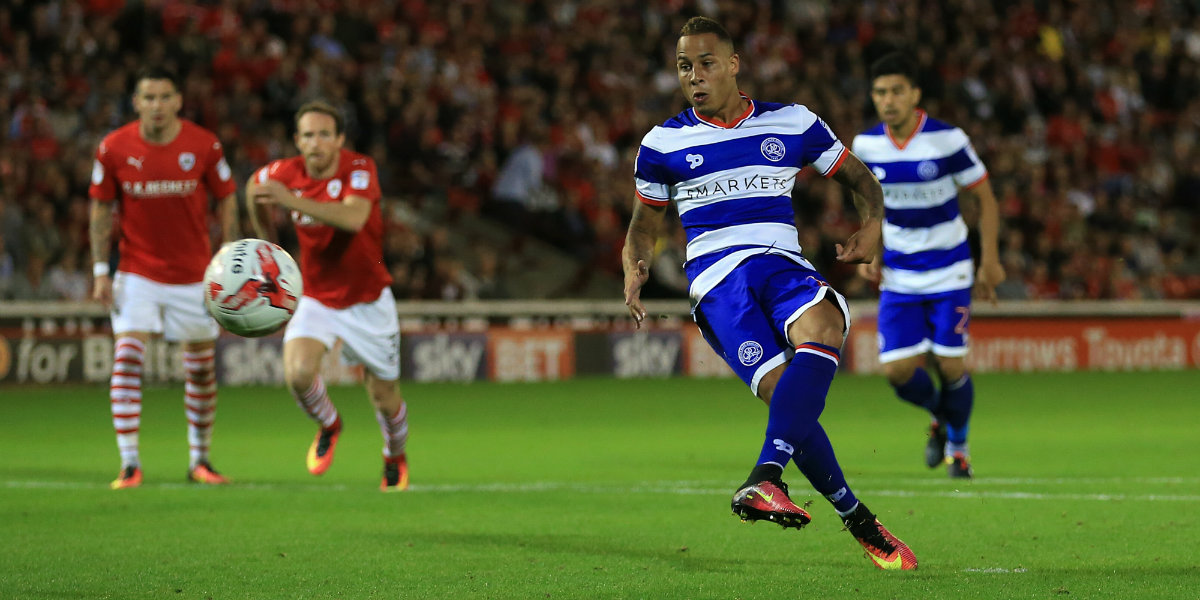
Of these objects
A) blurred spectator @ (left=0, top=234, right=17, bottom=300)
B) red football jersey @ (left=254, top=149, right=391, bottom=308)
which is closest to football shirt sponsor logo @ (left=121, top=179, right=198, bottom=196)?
red football jersey @ (left=254, top=149, right=391, bottom=308)

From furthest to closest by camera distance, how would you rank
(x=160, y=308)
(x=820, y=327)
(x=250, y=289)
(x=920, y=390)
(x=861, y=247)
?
(x=920, y=390) → (x=160, y=308) → (x=250, y=289) → (x=861, y=247) → (x=820, y=327)

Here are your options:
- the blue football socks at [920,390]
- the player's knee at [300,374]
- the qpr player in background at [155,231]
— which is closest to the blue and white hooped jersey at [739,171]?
the player's knee at [300,374]

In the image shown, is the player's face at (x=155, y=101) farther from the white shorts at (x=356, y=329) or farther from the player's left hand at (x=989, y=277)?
the player's left hand at (x=989, y=277)

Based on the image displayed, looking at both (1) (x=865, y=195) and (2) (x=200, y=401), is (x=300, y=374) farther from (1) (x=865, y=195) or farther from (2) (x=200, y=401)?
(1) (x=865, y=195)

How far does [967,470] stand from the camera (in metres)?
9.02

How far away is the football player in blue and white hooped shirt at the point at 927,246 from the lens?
9.17m

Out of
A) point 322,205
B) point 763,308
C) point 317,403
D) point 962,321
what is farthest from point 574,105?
point 763,308

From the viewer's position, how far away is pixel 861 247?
5.55 metres

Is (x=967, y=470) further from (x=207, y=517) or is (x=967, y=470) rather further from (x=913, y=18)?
(x=913, y=18)

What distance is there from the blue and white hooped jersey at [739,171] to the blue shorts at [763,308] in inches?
2.4

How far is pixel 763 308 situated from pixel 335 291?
3580mm

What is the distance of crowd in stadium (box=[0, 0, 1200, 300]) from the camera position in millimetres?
19141

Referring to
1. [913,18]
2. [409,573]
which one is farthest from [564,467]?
[913,18]

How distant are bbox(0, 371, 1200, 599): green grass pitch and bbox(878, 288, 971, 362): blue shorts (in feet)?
2.50
